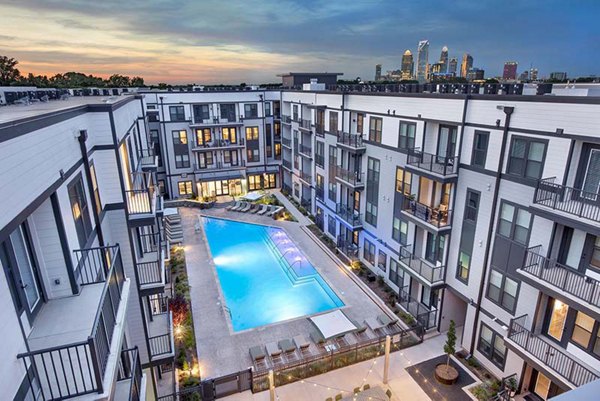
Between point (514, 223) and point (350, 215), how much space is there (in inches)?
501

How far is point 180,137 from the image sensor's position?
3847 centimetres

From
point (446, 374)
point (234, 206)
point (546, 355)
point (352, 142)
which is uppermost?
point (352, 142)

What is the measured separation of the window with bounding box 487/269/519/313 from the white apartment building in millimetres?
53

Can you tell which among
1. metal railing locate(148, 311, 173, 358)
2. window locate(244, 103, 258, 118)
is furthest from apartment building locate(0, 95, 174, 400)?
window locate(244, 103, 258, 118)

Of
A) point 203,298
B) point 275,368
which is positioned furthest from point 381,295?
point 203,298

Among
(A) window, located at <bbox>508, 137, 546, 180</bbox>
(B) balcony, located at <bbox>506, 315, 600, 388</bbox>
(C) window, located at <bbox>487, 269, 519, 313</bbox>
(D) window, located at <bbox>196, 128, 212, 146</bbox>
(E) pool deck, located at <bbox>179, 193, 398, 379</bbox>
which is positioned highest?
(A) window, located at <bbox>508, 137, 546, 180</bbox>

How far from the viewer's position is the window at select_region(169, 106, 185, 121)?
3756cm

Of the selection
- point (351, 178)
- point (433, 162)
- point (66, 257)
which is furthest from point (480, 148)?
point (66, 257)

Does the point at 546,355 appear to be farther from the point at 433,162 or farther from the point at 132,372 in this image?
the point at 132,372

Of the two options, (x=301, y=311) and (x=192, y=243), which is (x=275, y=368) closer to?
(x=301, y=311)

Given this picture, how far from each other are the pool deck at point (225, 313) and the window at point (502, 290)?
7.04 meters

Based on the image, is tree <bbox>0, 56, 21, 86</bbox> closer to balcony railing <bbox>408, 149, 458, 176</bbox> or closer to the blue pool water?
the blue pool water

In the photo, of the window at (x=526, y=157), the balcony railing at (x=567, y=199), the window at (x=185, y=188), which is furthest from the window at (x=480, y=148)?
the window at (x=185, y=188)

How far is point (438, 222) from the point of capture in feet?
55.3
